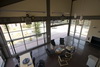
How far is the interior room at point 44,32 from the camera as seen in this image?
432 cm

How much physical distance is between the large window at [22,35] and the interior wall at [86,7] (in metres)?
5.02

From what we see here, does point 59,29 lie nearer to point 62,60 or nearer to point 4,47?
point 62,60

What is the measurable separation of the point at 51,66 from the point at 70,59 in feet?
5.84

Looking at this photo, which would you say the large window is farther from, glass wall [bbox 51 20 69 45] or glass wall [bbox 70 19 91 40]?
glass wall [bbox 70 19 91 40]

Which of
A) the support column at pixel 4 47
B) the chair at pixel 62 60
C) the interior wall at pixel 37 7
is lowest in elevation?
the chair at pixel 62 60

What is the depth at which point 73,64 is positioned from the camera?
4.62m

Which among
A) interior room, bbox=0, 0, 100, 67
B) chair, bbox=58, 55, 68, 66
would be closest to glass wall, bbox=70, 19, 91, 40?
interior room, bbox=0, 0, 100, 67

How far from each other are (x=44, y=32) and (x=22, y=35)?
7.74ft

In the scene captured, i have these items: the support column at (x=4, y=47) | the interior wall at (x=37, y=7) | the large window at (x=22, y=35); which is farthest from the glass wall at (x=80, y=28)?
the support column at (x=4, y=47)

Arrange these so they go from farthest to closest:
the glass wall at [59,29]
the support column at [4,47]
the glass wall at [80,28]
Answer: the glass wall at [59,29] < the glass wall at [80,28] < the support column at [4,47]

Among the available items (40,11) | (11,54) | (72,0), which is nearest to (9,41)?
(11,54)

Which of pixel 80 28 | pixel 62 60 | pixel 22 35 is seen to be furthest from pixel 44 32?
pixel 80 28

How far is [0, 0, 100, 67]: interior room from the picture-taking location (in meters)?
4.32

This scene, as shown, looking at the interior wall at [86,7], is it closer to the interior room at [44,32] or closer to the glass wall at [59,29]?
the interior room at [44,32]
